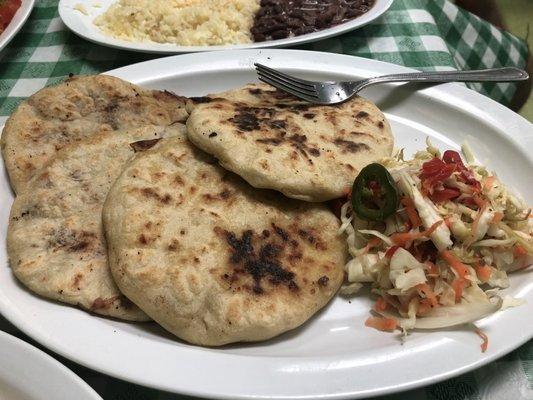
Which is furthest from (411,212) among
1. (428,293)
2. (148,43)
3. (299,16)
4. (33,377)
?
(148,43)

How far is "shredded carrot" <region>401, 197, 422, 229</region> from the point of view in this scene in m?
2.12

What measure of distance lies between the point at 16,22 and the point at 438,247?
11.3 ft

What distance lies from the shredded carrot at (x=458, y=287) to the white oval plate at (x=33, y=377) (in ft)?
4.50

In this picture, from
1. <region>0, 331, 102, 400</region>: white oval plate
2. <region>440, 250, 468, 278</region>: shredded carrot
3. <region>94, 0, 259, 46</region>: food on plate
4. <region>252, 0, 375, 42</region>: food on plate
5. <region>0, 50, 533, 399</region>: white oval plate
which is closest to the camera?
<region>0, 331, 102, 400</region>: white oval plate

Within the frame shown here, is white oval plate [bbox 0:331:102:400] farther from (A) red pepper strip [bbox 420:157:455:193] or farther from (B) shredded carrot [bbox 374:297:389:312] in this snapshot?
(A) red pepper strip [bbox 420:157:455:193]

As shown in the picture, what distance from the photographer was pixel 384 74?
3.10 metres

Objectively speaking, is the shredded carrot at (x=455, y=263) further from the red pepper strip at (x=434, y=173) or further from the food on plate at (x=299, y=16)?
the food on plate at (x=299, y=16)

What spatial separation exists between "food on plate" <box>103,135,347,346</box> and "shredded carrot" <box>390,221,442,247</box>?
0.24 meters

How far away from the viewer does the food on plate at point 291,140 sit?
209cm

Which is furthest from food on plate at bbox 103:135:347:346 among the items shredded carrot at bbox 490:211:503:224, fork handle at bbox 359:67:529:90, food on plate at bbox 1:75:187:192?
fork handle at bbox 359:67:529:90

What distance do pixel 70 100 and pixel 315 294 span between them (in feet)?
5.23

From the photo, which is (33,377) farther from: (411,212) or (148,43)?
(148,43)

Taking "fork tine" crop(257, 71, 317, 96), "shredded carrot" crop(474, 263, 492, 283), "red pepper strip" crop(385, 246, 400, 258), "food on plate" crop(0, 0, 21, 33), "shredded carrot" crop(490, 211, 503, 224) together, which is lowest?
"food on plate" crop(0, 0, 21, 33)

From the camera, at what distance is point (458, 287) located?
6.55 feet
